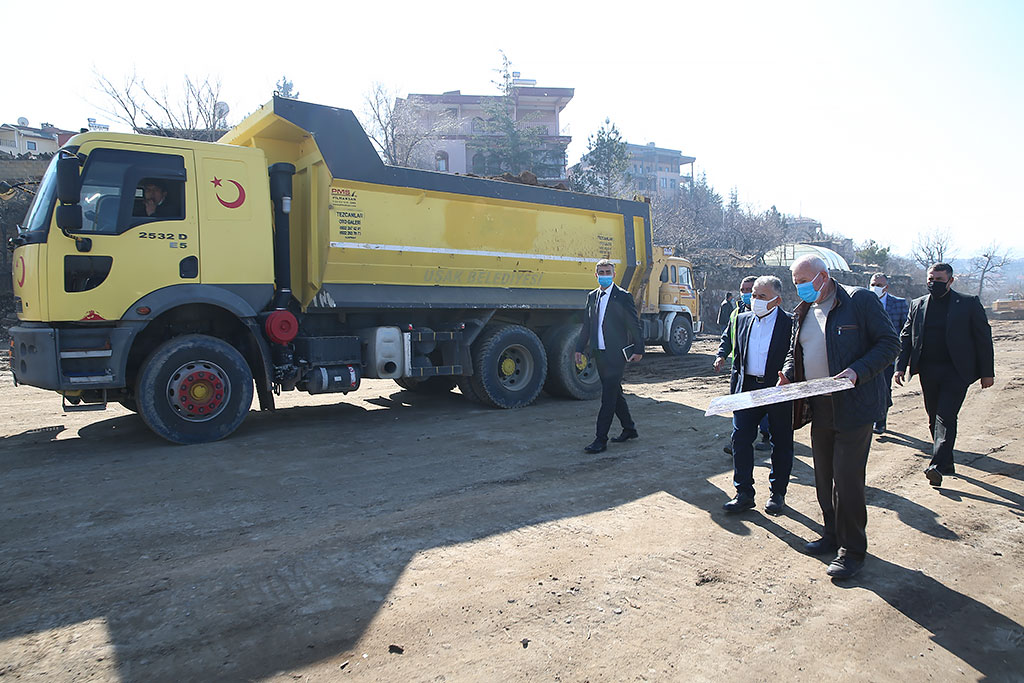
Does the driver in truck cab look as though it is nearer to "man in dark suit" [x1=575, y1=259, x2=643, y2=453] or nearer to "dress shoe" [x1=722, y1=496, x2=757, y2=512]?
"man in dark suit" [x1=575, y1=259, x2=643, y2=453]

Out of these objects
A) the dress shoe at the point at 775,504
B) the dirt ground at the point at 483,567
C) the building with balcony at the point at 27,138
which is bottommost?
the dirt ground at the point at 483,567

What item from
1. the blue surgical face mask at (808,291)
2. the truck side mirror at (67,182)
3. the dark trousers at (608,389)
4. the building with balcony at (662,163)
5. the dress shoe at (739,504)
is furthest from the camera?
the building with balcony at (662,163)

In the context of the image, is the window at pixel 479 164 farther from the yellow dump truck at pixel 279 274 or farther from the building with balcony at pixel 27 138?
the yellow dump truck at pixel 279 274

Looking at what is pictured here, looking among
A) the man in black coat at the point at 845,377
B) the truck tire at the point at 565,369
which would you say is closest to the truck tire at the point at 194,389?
the truck tire at the point at 565,369

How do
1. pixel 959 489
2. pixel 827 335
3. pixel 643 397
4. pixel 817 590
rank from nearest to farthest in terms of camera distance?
pixel 817 590
pixel 827 335
pixel 959 489
pixel 643 397

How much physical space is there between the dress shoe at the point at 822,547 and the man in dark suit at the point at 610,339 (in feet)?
8.78

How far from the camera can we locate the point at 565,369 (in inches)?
392

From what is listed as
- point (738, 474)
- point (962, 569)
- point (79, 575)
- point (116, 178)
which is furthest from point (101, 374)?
point (962, 569)

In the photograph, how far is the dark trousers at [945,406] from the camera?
18.1 ft

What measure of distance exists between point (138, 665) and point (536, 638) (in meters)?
1.71

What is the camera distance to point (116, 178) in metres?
6.48

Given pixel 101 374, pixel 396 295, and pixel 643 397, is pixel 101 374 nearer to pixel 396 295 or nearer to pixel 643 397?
pixel 396 295

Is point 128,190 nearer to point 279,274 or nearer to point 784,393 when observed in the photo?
point 279,274

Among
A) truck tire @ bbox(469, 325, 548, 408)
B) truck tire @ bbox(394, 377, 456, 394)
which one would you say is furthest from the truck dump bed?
truck tire @ bbox(394, 377, 456, 394)
